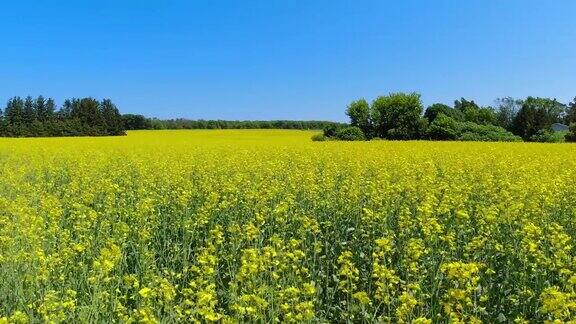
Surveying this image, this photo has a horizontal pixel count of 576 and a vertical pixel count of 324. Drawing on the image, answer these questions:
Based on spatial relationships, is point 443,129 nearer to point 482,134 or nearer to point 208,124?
point 482,134

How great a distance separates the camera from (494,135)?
45125 millimetres

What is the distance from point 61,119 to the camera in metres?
76.4

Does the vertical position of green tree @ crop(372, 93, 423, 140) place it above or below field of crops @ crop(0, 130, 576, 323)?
above

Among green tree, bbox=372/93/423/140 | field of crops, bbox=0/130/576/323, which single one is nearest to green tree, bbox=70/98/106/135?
green tree, bbox=372/93/423/140

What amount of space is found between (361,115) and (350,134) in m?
5.98

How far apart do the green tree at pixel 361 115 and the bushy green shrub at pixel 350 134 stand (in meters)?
3.19

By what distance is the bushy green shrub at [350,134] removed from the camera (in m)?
46.6

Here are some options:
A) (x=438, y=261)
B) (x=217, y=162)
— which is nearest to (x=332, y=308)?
(x=438, y=261)

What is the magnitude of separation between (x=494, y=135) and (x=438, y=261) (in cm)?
4250

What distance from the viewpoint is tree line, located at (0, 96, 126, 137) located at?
2574 inches

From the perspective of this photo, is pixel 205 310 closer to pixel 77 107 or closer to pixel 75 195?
pixel 75 195

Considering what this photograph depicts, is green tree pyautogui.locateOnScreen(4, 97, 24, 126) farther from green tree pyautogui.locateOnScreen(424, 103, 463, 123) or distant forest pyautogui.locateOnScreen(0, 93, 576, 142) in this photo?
green tree pyautogui.locateOnScreen(424, 103, 463, 123)

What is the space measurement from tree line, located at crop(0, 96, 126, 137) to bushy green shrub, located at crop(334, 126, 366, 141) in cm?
3279

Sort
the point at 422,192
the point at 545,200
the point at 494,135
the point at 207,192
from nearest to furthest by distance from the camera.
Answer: the point at 545,200, the point at 422,192, the point at 207,192, the point at 494,135
